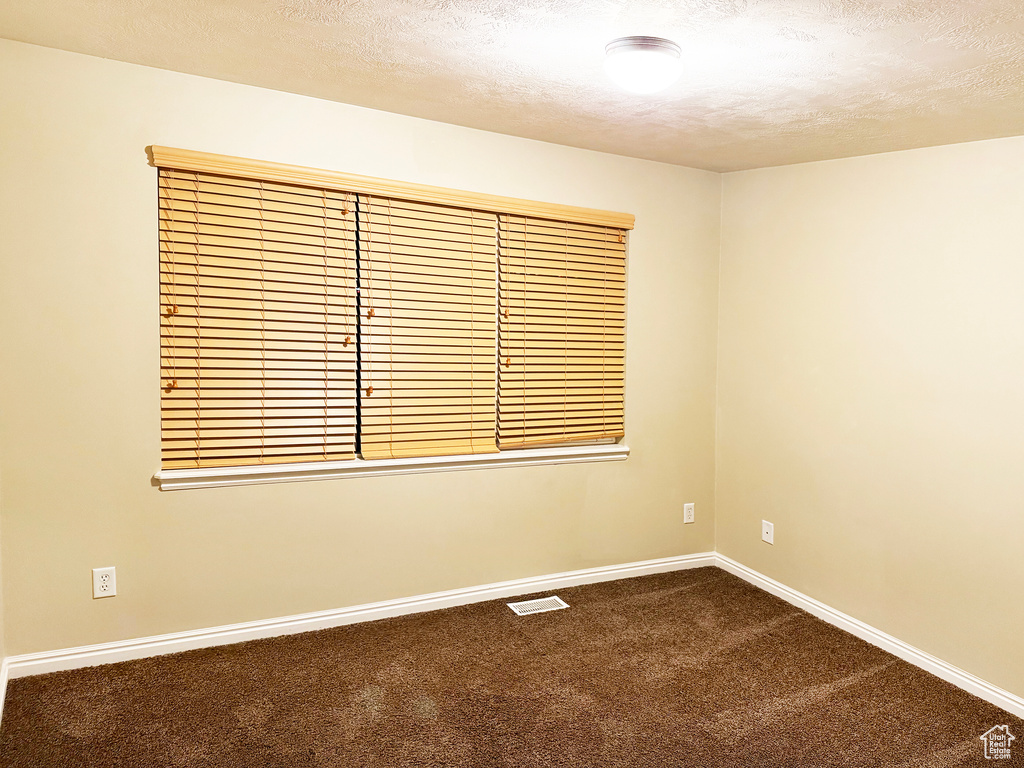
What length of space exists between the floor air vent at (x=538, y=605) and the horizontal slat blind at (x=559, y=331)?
787 millimetres

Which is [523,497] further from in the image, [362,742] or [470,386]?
[362,742]

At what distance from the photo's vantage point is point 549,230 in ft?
11.0

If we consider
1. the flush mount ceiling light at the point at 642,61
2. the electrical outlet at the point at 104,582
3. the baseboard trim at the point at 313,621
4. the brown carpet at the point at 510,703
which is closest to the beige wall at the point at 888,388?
the brown carpet at the point at 510,703

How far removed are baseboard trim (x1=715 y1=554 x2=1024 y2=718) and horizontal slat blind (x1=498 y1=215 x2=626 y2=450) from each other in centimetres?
110

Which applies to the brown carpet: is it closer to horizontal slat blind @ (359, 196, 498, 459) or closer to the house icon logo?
the house icon logo

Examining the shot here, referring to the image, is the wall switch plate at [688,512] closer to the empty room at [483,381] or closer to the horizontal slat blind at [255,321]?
the empty room at [483,381]

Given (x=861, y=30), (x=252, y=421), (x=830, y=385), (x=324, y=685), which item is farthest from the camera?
(x=830, y=385)

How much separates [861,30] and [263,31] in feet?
5.82

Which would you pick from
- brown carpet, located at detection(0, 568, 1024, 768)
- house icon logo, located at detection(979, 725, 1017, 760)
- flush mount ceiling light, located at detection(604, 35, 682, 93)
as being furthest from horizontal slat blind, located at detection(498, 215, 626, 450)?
house icon logo, located at detection(979, 725, 1017, 760)

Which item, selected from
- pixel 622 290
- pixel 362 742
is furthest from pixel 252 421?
pixel 622 290

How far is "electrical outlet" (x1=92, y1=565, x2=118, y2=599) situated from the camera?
253 centimetres

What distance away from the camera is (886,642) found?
2.90 m

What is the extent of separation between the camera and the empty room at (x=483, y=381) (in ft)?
6.98

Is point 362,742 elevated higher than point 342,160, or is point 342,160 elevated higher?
point 342,160
